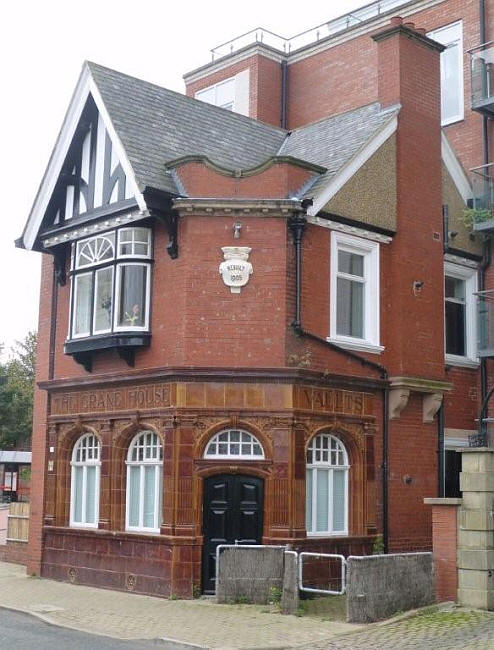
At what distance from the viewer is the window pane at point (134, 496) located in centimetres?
1820

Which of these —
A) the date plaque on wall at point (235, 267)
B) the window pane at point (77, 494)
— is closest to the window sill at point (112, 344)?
the date plaque on wall at point (235, 267)

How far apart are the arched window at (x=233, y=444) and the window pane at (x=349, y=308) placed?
2.83 metres

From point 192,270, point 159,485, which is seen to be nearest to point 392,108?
point 192,270

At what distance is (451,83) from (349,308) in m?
8.48

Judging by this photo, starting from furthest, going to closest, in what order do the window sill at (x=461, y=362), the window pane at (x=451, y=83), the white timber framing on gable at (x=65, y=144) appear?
1. the window pane at (x=451, y=83)
2. the window sill at (x=461, y=362)
3. the white timber framing on gable at (x=65, y=144)

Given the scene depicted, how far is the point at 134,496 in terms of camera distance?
18.3 m

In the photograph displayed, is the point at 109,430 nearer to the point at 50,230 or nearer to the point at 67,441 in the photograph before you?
the point at 67,441

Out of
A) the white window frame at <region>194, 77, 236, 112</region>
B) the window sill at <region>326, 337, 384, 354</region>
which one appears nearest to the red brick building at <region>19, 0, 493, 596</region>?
the window sill at <region>326, 337, 384, 354</region>

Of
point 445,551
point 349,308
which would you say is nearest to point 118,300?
point 349,308

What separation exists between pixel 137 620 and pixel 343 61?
1757 cm

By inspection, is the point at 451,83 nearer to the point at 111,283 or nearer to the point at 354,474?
the point at 111,283

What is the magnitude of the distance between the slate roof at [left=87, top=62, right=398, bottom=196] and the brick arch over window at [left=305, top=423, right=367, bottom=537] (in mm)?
4552

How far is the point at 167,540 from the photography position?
16906mm

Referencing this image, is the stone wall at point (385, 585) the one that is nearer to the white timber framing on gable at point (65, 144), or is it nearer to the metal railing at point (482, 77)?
the white timber framing on gable at point (65, 144)
